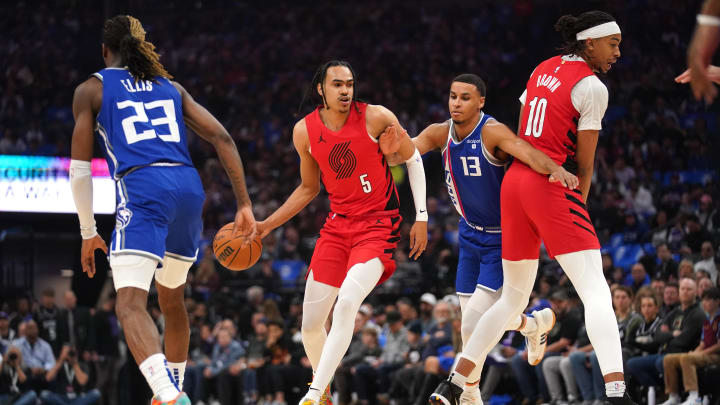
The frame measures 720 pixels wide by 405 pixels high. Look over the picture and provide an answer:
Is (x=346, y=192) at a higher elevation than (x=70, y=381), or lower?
higher

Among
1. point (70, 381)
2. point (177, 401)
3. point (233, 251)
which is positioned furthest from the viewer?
point (70, 381)

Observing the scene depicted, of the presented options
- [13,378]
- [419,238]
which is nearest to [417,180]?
[419,238]

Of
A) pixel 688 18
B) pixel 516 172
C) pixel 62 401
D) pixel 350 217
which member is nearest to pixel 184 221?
pixel 350 217

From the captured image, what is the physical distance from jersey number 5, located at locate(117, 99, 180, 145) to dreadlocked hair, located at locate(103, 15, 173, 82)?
18cm

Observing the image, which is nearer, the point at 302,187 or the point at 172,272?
the point at 172,272

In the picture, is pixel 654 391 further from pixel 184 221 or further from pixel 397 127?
pixel 184 221

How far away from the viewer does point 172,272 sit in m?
5.79

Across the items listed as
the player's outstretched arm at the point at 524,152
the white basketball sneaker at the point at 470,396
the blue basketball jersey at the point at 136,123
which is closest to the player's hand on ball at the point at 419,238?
the player's outstretched arm at the point at 524,152

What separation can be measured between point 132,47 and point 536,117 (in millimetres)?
2431

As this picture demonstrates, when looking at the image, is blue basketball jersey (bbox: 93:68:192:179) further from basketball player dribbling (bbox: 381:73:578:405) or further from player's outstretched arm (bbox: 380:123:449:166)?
basketball player dribbling (bbox: 381:73:578:405)

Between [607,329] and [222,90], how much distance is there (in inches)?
723

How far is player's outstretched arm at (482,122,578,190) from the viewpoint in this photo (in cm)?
549

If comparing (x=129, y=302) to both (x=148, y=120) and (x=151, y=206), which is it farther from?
(x=148, y=120)

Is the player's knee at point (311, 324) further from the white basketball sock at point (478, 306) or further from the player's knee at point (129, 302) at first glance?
the player's knee at point (129, 302)
